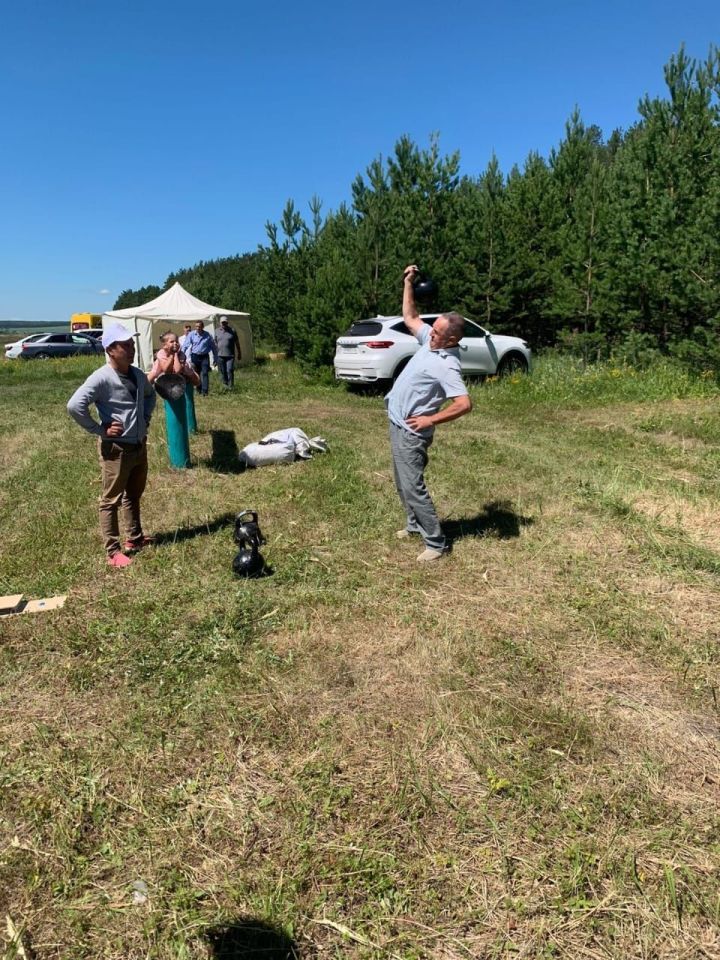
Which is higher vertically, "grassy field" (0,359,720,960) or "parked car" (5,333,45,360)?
"parked car" (5,333,45,360)

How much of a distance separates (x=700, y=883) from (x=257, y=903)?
5.14 ft

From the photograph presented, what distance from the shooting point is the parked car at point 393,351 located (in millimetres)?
12305

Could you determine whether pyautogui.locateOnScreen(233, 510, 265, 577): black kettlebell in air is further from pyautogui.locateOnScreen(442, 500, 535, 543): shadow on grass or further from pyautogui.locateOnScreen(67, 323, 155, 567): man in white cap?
pyautogui.locateOnScreen(442, 500, 535, 543): shadow on grass

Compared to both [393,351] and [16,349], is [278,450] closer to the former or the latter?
[393,351]

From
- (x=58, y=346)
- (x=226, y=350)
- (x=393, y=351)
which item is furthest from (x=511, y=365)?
(x=58, y=346)

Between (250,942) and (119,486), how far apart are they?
3484 millimetres

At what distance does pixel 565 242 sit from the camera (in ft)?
52.9

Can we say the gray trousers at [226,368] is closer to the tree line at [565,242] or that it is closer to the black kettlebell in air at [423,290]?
the tree line at [565,242]

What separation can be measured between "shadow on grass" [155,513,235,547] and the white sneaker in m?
1.98

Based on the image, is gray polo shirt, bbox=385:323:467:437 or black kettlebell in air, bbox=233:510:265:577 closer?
gray polo shirt, bbox=385:323:467:437

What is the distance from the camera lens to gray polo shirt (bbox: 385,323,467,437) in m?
4.37

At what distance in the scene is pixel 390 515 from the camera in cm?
586

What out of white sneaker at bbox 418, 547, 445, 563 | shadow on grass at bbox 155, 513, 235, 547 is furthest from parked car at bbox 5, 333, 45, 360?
white sneaker at bbox 418, 547, 445, 563

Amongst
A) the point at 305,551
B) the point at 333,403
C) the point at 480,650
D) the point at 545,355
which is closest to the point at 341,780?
the point at 480,650
